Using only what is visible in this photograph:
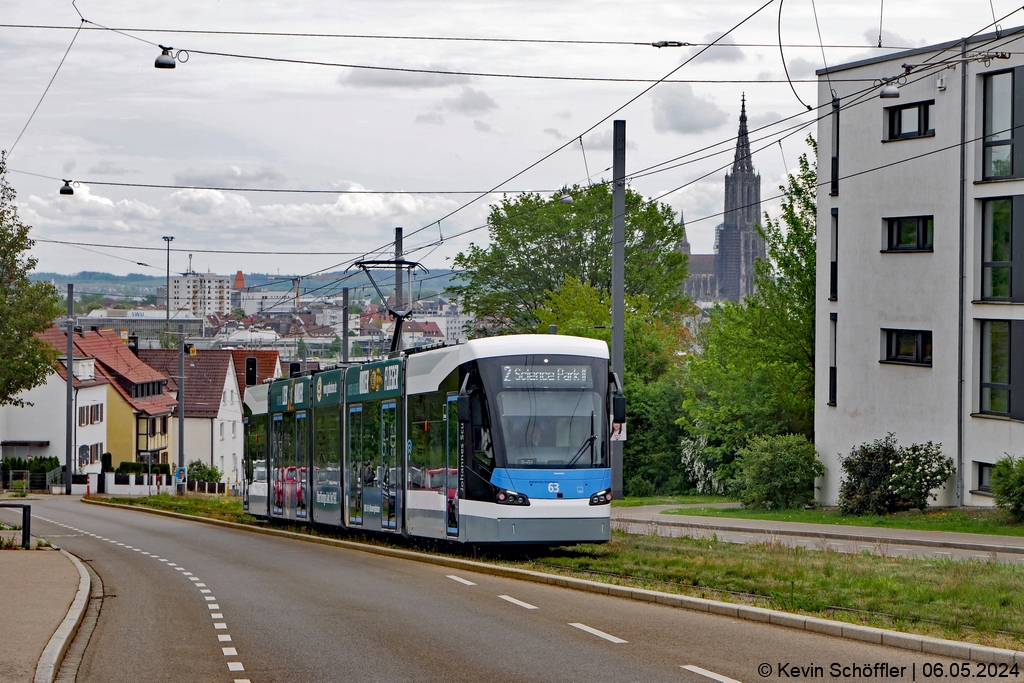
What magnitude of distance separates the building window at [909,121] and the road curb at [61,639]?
2511 centimetres

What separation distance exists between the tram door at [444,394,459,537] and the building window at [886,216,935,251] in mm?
18275

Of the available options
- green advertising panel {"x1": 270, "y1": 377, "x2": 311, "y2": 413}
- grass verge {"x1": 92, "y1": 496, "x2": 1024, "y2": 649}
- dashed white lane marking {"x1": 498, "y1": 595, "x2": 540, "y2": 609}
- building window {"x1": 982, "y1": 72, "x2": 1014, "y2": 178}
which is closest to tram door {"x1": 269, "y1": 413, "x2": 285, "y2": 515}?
green advertising panel {"x1": 270, "y1": 377, "x2": 311, "y2": 413}

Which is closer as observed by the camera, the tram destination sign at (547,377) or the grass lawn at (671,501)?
the tram destination sign at (547,377)

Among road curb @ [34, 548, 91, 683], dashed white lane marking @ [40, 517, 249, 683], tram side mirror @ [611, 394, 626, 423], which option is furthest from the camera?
tram side mirror @ [611, 394, 626, 423]

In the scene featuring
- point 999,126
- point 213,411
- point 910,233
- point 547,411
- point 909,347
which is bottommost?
point 213,411

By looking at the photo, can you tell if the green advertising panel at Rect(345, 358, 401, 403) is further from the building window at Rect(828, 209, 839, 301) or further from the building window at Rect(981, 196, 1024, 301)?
the building window at Rect(828, 209, 839, 301)

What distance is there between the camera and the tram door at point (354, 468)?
24.8 meters

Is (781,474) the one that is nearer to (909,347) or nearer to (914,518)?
(909,347)

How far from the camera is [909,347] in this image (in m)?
34.5

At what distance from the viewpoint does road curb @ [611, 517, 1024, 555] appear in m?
22.6

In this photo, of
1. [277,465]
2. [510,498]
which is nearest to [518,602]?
[510,498]

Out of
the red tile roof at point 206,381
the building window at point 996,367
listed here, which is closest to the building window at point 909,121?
the building window at point 996,367

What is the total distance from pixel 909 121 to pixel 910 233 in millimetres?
3041

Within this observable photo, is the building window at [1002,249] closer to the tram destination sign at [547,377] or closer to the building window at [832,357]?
the building window at [832,357]
